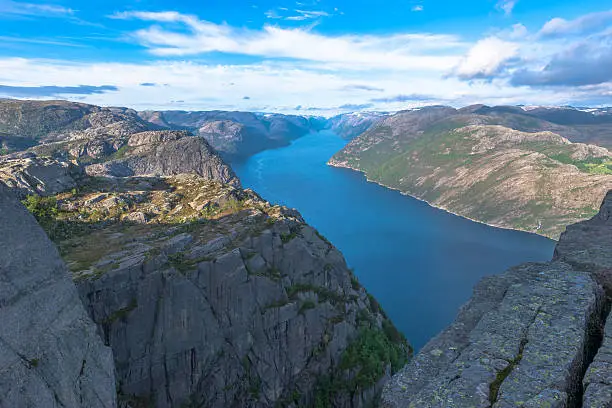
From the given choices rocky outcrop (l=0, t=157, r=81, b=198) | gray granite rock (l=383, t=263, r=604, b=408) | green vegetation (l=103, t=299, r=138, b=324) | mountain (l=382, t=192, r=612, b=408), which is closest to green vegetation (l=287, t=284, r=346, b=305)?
green vegetation (l=103, t=299, r=138, b=324)

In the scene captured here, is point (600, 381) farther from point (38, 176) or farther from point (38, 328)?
point (38, 176)

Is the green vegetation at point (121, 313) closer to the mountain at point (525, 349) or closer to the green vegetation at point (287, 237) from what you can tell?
the green vegetation at point (287, 237)

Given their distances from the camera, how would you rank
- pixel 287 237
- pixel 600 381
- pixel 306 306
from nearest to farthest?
pixel 600 381 < pixel 306 306 < pixel 287 237

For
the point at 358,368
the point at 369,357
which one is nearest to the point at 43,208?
the point at 358,368

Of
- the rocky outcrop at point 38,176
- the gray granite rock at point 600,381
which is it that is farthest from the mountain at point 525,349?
the rocky outcrop at point 38,176

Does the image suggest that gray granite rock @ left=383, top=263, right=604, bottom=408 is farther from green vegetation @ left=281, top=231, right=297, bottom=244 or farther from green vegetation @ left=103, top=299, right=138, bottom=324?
green vegetation @ left=281, top=231, right=297, bottom=244

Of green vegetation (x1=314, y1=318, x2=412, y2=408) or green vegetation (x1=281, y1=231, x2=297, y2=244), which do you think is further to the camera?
green vegetation (x1=281, y1=231, x2=297, y2=244)
